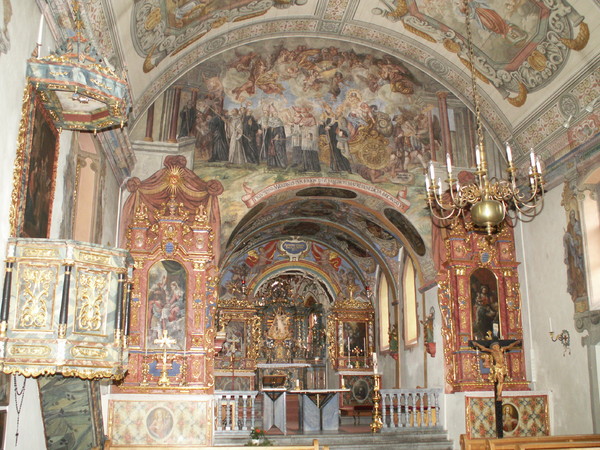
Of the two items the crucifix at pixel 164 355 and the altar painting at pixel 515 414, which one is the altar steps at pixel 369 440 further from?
the crucifix at pixel 164 355

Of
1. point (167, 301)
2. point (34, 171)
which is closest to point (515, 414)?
point (167, 301)

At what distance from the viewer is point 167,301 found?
1348 cm

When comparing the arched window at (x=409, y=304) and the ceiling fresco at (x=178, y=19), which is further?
the arched window at (x=409, y=304)

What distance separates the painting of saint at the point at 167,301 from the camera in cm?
1330

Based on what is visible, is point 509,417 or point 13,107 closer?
point 13,107

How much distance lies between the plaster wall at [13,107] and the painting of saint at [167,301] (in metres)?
5.35

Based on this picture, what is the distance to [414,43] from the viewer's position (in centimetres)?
1463

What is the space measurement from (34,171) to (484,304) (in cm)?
1064

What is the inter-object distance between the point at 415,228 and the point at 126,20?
813 cm

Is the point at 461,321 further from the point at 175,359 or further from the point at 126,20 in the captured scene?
the point at 126,20

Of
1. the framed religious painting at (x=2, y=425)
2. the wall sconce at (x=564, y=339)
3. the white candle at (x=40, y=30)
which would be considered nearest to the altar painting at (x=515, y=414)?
the wall sconce at (x=564, y=339)

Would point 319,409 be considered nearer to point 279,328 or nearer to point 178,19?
point 178,19

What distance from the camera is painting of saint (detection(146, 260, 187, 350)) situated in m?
13.3

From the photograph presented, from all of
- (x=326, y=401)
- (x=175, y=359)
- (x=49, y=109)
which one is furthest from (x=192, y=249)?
(x=49, y=109)
